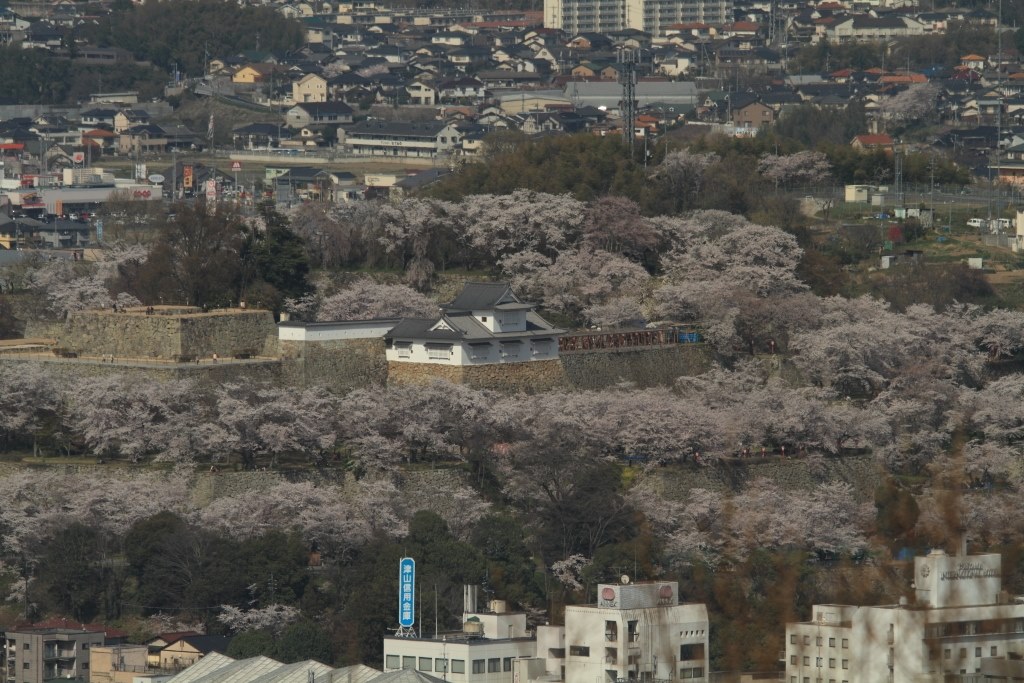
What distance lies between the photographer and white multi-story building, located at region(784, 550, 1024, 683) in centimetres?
1694

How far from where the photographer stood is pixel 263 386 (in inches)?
1524

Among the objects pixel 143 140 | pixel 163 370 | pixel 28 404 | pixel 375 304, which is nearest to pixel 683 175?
pixel 375 304

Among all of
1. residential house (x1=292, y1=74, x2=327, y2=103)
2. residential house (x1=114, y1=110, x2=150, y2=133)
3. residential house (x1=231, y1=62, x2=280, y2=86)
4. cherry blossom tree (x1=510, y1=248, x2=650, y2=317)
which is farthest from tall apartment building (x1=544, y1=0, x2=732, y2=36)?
cherry blossom tree (x1=510, y1=248, x2=650, y2=317)

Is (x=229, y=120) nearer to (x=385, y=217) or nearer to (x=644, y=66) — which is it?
(x=644, y=66)

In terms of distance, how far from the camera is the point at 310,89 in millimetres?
92562

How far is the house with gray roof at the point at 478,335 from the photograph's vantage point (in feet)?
131

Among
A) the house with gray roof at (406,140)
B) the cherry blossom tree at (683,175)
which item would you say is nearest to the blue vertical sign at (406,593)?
the cherry blossom tree at (683,175)

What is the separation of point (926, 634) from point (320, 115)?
233 ft

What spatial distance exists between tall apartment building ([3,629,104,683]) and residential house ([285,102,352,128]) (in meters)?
54.1

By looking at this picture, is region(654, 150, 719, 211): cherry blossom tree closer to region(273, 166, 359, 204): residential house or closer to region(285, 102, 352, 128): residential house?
region(273, 166, 359, 204): residential house

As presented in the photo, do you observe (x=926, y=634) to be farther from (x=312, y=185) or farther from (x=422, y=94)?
(x=422, y=94)

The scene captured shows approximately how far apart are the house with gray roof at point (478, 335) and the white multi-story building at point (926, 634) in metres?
17.6

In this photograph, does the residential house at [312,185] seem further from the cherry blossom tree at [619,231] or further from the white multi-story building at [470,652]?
the white multi-story building at [470,652]

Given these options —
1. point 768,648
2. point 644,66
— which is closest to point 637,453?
point 768,648
